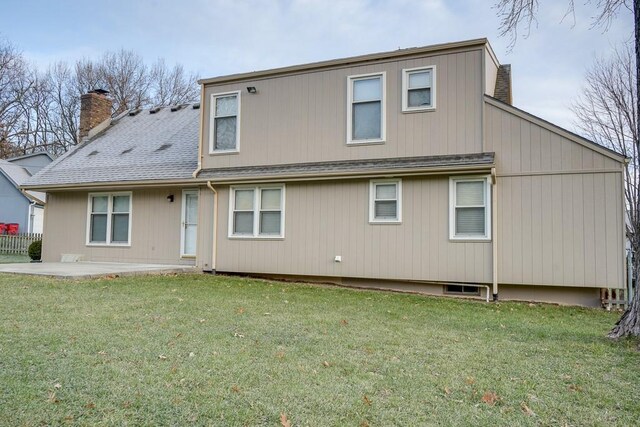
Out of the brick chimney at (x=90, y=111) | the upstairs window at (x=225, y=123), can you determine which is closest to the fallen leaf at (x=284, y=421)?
the upstairs window at (x=225, y=123)

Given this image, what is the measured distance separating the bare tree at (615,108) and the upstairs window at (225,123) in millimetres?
11612

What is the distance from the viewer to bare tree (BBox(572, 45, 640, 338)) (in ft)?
49.6

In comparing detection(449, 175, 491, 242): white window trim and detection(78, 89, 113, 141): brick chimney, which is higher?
detection(78, 89, 113, 141): brick chimney

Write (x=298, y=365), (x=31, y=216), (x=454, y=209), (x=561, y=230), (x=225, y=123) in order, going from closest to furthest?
1. (x=298, y=365)
2. (x=561, y=230)
3. (x=454, y=209)
4. (x=225, y=123)
5. (x=31, y=216)

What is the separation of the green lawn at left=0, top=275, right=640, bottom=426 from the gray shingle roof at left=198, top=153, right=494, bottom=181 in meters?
3.06

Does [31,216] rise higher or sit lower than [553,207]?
higher

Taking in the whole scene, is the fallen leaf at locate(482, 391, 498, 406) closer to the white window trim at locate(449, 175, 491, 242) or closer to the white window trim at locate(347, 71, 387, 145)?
the white window trim at locate(449, 175, 491, 242)

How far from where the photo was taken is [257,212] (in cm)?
1119

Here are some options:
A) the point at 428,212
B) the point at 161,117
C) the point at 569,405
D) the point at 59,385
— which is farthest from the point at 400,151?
the point at 161,117

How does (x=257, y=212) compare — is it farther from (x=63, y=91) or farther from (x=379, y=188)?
(x=63, y=91)

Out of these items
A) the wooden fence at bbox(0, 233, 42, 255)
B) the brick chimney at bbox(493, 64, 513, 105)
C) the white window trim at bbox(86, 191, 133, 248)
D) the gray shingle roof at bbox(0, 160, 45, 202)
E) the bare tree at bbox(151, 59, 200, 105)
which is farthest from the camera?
the bare tree at bbox(151, 59, 200, 105)

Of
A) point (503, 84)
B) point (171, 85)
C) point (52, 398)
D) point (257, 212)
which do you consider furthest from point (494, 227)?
point (171, 85)

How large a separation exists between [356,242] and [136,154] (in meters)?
6.95

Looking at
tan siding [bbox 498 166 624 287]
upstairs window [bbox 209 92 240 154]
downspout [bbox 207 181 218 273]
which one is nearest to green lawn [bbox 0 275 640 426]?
tan siding [bbox 498 166 624 287]
